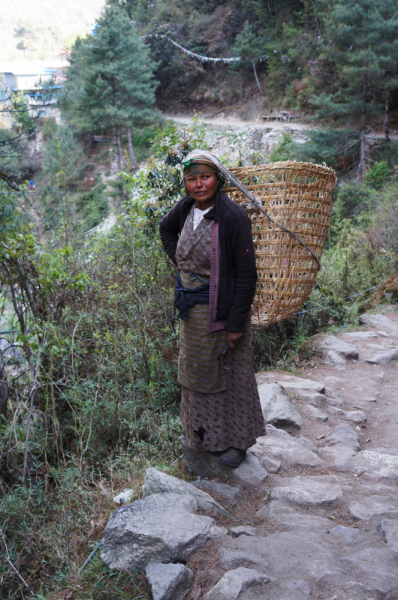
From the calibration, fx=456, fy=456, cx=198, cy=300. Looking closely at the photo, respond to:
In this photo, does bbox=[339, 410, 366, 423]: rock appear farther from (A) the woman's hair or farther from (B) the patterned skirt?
(A) the woman's hair

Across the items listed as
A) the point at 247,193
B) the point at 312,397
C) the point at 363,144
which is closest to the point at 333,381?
the point at 312,397

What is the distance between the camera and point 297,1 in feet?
76.8

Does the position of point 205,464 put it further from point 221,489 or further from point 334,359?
point 334,359

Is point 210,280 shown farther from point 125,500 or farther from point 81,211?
point 81,211

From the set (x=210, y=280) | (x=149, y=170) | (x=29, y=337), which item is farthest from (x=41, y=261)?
(x=210, y=280)

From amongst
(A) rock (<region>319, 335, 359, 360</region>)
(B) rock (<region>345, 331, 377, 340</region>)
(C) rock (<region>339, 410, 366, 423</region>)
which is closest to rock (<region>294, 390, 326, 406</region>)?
(C) rock (<region>339, 410, 366, 423</region>)

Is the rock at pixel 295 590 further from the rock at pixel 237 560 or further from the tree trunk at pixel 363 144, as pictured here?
the tree trunk at pixel 363 144

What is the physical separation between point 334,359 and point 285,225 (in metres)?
2.17

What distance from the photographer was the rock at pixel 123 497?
240 cm

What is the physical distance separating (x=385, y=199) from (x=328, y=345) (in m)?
6.14

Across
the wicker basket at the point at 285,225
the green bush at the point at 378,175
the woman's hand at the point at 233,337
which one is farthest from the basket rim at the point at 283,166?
the green bush at the point at 378,175

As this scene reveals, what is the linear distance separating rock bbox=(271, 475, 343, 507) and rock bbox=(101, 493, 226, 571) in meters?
0.46

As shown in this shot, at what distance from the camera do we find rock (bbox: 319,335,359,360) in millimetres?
4562

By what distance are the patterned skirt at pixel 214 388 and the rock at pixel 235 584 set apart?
0.77 meters
